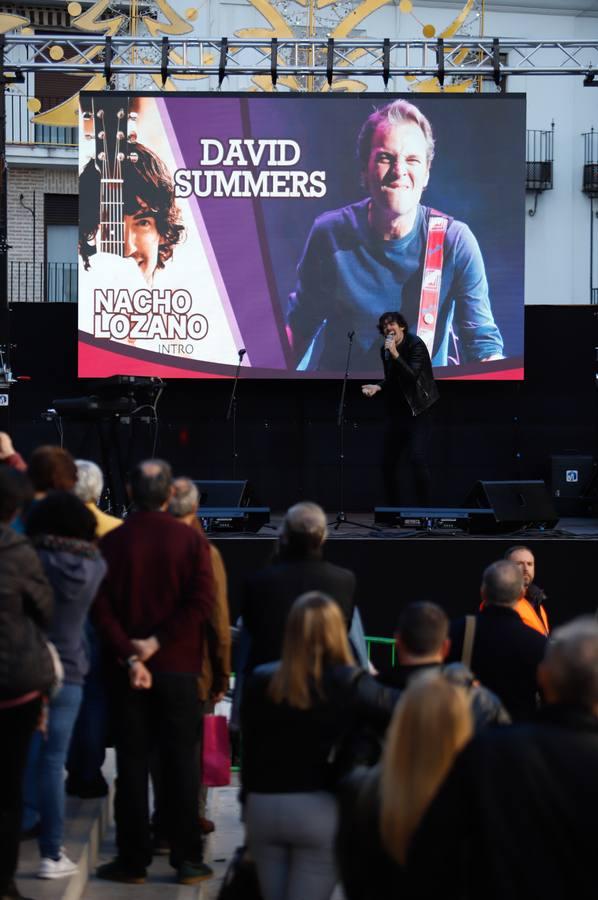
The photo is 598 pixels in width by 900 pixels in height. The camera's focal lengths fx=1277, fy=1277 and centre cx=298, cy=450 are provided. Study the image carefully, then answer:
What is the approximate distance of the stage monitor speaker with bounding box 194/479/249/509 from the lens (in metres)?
9.52

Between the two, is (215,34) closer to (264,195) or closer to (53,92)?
(53,92)

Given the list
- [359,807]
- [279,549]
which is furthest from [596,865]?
[279,549]

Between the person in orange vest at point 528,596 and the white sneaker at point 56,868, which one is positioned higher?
the person in orange vest at point 528,596

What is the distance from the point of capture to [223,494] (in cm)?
959

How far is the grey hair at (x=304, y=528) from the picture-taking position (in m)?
4.31

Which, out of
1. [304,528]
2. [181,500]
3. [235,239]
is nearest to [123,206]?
[235,239]

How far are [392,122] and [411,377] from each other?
4.19 m

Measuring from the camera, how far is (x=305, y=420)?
1332cm

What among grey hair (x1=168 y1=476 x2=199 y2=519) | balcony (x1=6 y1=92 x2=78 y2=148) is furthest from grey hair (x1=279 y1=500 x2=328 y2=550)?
balcony (x1=6 y1=92 x2=78 y2=148)

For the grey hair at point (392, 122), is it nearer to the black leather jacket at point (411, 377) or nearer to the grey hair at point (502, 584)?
the black leather jacket at point (411, 377)

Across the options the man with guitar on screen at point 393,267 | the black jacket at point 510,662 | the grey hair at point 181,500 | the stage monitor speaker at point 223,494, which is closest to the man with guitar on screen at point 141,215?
the man with guitar on screen at point 393,267

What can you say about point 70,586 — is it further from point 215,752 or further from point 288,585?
point 215,752

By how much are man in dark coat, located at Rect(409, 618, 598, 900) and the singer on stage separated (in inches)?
269

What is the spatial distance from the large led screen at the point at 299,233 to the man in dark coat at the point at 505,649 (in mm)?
7951
